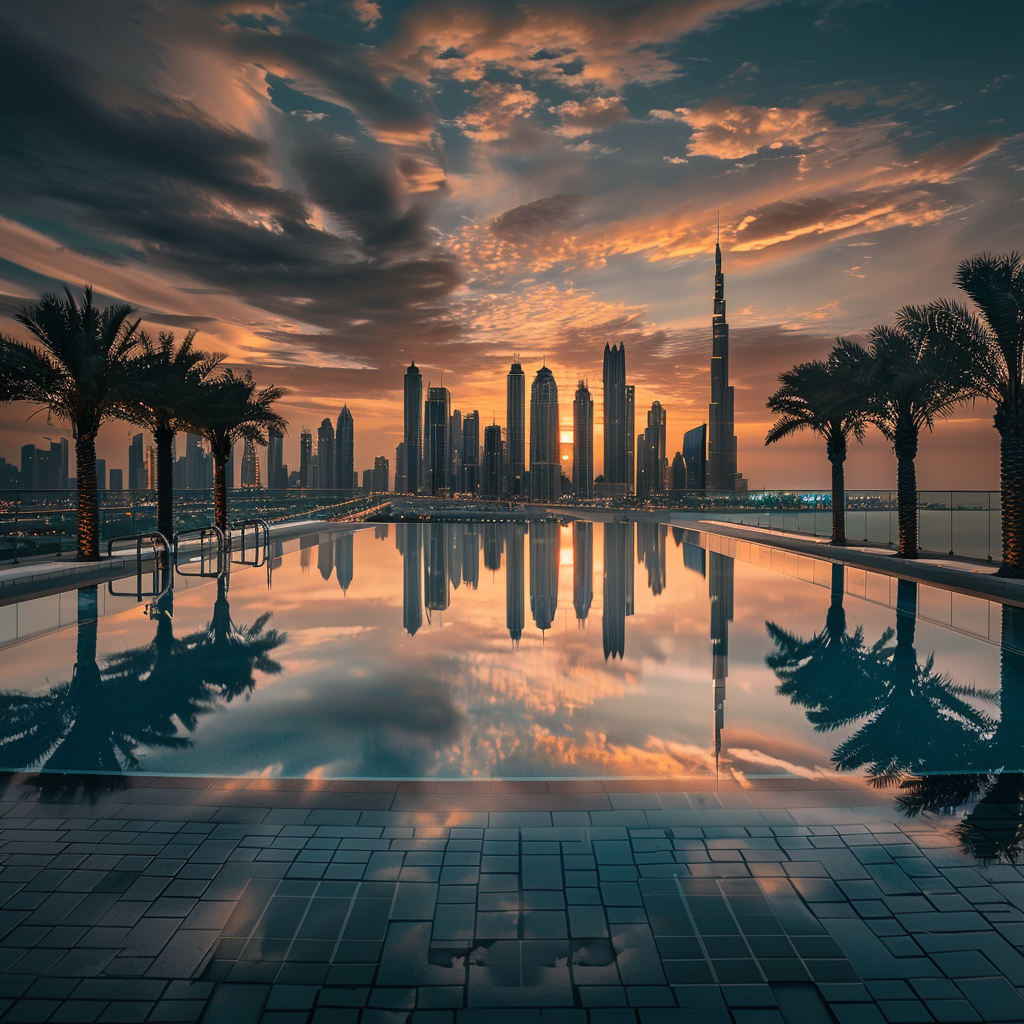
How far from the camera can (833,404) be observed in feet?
66.4

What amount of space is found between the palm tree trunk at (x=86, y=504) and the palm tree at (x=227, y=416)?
13.9 ft

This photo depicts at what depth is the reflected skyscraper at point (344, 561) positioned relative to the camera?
14305 mm

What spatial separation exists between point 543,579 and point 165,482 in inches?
523

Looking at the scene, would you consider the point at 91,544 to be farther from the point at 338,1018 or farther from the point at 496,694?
Result: the point at 338,1018

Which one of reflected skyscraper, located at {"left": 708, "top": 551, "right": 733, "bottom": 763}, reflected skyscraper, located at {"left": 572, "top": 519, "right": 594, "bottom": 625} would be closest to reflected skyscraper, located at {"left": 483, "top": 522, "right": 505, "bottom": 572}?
reflected skyscraper, located at {"left": 572, "top": 519, "right": 594, "bottom": 625}

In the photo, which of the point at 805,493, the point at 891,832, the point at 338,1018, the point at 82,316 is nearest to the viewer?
the point at 338,1018

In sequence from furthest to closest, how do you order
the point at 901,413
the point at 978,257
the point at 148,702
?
the point at 901,413, the point at 978,257, the point at 148,702

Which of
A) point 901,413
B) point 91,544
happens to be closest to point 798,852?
point 91,544

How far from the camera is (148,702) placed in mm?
6285

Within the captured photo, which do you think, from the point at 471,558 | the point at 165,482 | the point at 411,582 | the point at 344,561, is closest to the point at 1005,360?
the point at 471,558

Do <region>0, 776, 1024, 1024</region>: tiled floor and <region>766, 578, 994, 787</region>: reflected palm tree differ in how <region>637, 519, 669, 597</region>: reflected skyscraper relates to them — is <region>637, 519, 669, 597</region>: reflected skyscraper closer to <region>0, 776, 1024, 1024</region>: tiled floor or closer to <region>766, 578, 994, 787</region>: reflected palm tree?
<region>766, 578, 994, 787</region>: reflected palm tree

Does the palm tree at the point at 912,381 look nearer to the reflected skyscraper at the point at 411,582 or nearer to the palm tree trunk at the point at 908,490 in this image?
the palm tree trunk at the point at 908,490

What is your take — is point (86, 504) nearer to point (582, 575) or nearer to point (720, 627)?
point (582, 575)

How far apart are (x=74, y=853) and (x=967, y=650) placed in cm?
969
